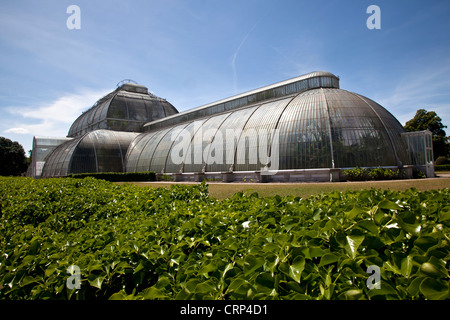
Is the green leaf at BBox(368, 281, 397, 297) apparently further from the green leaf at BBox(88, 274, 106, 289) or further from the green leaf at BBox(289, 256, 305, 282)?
the green leaf at BBox(88, 274, 106, 289)

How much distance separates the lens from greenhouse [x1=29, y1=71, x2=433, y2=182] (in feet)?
78.5

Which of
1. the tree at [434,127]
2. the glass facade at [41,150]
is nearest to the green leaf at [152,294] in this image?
the glass facade at [41,150]

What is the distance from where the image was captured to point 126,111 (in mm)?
55344

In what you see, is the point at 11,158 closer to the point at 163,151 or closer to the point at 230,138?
the point at 163,151

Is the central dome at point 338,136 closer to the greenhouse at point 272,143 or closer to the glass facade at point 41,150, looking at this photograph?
the greenhouse at point 272,143

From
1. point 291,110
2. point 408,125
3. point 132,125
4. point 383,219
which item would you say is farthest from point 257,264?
point 408,125

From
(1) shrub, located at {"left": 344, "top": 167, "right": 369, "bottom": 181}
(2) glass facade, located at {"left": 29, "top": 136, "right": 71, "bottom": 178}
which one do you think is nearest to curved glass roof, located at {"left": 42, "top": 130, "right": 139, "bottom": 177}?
(2) glass facade, located at {"left": 29, "top": 136, "right": 71, "bottom": 178}

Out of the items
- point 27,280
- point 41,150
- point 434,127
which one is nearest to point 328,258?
point 27,280

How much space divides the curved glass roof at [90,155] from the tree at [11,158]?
1384 inches

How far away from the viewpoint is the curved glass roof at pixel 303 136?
78.3ft
